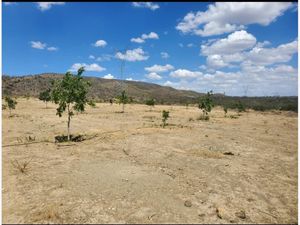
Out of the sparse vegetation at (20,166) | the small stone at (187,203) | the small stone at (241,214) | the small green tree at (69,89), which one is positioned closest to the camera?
the small stone at (241,214)

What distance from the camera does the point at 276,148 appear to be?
82.2 ft

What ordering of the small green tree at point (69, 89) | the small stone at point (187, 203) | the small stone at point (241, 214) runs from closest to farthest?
the small stone at point (241, 214)
the small stone at point (187, 203)
the small green tree at point (69, 89)

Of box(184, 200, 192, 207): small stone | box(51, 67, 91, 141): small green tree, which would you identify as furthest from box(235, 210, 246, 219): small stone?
box(51, 67, 91, 141): small green tree

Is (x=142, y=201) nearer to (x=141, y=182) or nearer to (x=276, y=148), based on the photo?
(x=141, y=182)

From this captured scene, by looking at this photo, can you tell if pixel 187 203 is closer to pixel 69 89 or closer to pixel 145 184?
pixel 145 184

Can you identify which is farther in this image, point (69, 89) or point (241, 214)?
point (69, 89)

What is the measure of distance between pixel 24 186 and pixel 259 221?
917 centimetres

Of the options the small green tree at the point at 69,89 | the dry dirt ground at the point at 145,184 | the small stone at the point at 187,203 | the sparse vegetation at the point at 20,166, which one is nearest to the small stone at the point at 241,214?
the dry dirt ground at the point at 145,184

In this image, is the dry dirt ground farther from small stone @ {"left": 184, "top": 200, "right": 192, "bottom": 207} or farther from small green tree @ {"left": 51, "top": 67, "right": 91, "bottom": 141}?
small green tree @ {"left": 51, "top": 67, "right": 91, "bottom": 141}

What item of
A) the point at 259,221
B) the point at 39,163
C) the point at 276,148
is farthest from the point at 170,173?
the point at 276,148

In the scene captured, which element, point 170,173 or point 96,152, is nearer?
point 170,173

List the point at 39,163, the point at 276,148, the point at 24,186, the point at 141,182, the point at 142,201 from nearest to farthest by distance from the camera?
the point at 142,201 < the point at 24,186 < the point at 141,182 < the point at 39,163 < the point at 276,148

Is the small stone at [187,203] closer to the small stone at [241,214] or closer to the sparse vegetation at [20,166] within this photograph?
the small stone at [241,214]

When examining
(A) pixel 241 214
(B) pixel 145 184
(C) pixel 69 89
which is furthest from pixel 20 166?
(A) pixel 241 214
